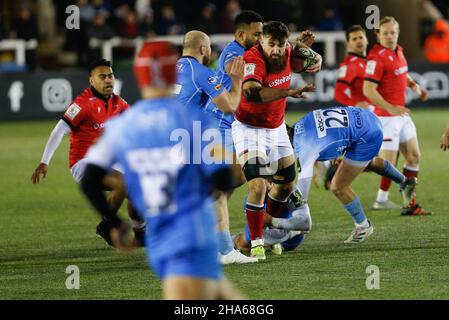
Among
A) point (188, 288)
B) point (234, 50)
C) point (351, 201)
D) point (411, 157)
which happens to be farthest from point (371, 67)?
point (188, 288)

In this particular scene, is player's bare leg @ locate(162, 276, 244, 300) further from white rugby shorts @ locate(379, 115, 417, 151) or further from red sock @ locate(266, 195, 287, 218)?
white rugby shorts @ locate(379, 115, 417, 151)

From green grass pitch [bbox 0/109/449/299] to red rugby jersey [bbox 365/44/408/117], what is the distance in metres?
1.39

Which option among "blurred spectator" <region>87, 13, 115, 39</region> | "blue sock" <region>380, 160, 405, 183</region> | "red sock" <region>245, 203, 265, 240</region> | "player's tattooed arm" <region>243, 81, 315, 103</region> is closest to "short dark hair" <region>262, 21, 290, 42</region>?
"player's tattooed arm" <region>243, 81, 315, 103</region>

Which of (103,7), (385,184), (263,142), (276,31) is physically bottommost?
(385,184)

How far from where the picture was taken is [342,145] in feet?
34.5

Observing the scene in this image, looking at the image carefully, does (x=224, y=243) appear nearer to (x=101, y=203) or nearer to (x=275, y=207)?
(x=275, y=207)

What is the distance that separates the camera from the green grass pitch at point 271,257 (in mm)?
8164

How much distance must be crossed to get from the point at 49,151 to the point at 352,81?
5.04 m

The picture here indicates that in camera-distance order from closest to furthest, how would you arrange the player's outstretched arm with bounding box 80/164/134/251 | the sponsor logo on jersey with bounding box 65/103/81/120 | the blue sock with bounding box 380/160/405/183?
1. the player's outstretched arm with bounding box 80/164/134/251
2. the sponsor logo on jersey with bounding box 65/103/81/120
3. the blue sock with bounding box 380/160/405/183

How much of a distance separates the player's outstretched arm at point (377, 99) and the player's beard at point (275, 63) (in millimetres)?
3424

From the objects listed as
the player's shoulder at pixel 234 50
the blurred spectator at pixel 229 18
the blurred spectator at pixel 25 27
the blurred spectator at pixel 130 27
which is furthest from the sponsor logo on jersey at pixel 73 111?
the blurred spectator at pixel 229 18

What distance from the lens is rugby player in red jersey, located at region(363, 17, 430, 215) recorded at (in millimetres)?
12992

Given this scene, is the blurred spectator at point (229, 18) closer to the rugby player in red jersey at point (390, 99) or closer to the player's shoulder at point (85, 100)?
the rugby player in red jersey at point (390, 99)
